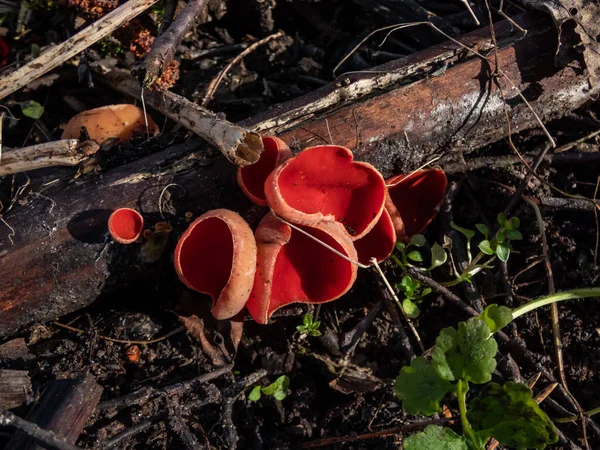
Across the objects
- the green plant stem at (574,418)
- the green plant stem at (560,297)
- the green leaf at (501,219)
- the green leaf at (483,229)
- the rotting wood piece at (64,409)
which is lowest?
the green plant stem at (574,418)

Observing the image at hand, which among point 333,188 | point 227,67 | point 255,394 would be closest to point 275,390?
point 255,394

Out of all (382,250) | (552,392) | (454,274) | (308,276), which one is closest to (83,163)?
(308,276)

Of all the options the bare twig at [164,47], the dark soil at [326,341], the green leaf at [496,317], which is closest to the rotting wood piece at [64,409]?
the dark soil at [326,341]

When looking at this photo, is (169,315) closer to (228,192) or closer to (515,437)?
(228,192)

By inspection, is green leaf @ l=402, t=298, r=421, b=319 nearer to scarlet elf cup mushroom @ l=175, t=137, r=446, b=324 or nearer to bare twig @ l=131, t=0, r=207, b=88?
scarlet elf cup mushroom @ l=175, t=137, r=446, b=324

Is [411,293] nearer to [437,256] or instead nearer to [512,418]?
[437,256]

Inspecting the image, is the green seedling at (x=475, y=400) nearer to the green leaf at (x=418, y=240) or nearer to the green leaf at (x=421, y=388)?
the green leaf at (x=421, y=388)
